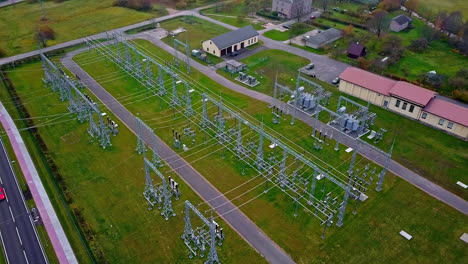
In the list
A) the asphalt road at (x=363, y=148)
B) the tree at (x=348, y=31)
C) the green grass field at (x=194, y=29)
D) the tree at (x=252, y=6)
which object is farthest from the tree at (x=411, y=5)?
the asphalt road at (x=363, y=148)

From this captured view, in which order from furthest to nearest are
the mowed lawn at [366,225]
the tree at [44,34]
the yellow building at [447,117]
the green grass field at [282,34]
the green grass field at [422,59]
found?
the green grass field at [282,34], the tree at [44,34], the green grass field at [422,59], the yellow building at [447,117], the mowed lawn at [366,225]

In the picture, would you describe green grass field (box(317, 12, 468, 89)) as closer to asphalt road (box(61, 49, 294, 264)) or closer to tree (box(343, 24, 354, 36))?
tree (box(343, 24, 354, 36))

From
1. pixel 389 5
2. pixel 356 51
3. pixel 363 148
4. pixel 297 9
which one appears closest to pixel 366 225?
pixel 363 148

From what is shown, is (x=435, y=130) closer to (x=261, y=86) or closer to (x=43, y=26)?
(x=261, y=86)

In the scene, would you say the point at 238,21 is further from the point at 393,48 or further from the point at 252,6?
the point at 393,48

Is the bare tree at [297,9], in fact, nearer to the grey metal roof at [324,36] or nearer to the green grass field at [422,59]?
the grey metal roof at [324,36]

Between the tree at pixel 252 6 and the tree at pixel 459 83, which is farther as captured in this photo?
the tree at pixel 252 6
